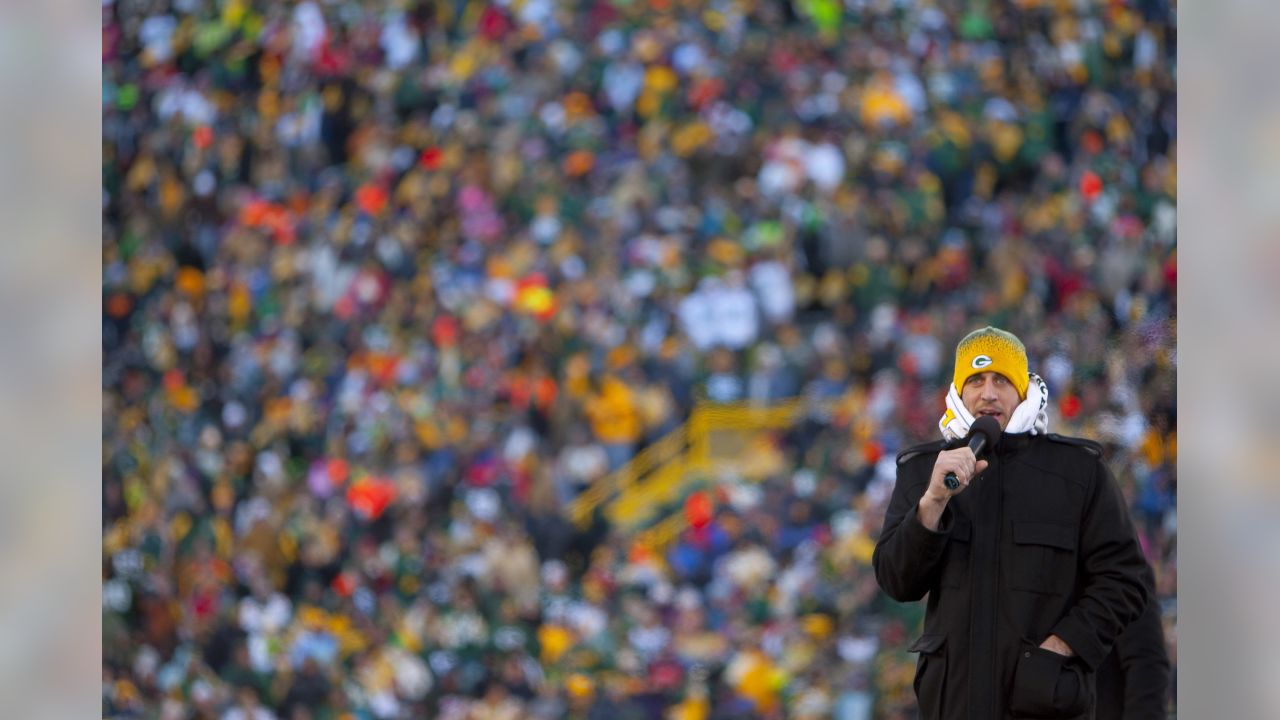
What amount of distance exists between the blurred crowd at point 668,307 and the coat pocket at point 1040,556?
1502 millimetres

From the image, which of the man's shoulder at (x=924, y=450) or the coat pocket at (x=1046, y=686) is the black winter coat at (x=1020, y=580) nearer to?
the coat pocket at (x=1046, y=686)

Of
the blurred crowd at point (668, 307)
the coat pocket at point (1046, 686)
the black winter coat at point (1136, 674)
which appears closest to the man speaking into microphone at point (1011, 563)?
the coat pocket at point (1046, 686)

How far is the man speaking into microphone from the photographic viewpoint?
3.34m

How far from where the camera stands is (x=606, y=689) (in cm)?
491

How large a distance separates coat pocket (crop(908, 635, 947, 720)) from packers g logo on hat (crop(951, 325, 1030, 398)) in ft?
1.75

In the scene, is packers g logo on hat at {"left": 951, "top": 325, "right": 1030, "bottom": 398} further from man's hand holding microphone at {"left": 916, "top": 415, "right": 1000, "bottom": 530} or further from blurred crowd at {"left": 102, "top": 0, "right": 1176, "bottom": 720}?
blurred crowd at {"left": 102, "top": 0, "right": 1176, "bottom": 720}

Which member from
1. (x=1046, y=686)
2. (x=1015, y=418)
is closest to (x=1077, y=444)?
(x=1015, y=418)

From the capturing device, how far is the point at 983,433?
3.39 metres

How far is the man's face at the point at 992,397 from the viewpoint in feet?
11.5

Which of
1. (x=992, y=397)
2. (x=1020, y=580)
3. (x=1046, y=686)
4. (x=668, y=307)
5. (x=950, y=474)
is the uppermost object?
(x=668, y=307)

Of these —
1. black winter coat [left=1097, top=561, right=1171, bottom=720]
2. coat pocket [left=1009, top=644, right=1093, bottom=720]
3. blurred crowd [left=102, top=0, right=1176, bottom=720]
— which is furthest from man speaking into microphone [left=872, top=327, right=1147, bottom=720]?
blurred crowd [left=102, top=0, right=1176, bottom=720]

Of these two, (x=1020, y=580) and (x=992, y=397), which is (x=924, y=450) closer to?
(x=992, y=397)

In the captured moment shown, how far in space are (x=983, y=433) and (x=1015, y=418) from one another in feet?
0.44
